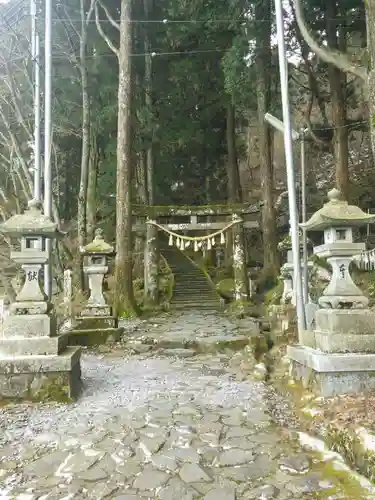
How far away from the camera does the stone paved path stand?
10.5 feet

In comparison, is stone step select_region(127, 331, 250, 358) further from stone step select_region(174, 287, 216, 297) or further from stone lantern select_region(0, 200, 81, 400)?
stone step select_region(174, 287, 216, 297)

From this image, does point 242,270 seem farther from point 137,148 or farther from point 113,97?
point 113,97

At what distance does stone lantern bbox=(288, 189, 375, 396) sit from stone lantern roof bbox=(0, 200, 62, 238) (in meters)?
3.26

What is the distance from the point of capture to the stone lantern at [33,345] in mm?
5270

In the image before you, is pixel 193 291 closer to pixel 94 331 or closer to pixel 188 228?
pixel 188 228

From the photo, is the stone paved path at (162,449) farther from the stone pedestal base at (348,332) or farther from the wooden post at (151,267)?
the wooden post at (151,267)

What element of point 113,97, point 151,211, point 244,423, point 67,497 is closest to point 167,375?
point 244,423

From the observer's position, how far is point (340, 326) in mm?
4945

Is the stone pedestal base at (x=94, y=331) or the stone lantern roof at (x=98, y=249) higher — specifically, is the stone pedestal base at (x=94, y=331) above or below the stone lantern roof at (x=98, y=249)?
below

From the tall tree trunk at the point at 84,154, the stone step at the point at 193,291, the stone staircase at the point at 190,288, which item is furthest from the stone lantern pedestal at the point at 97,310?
the stone step at the point at 193,291

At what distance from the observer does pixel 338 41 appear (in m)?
13.5

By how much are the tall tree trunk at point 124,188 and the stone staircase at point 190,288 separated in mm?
3789

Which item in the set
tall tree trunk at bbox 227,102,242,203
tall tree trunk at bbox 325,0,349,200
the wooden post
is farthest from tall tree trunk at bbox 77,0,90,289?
tall tree trunk at bbox 325,0,349,200

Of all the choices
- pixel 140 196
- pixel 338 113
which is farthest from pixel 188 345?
pixel 140 196
